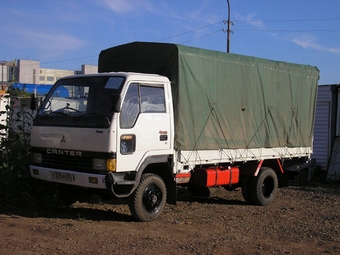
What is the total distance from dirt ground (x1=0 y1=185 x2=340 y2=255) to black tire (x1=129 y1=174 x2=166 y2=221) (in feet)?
0.54

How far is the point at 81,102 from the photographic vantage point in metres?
7.33

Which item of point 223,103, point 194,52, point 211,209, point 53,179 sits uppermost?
point 194,52

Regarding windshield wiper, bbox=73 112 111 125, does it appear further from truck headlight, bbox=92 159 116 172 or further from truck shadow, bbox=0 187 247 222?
truck shadow, bbox=0 187 247 222

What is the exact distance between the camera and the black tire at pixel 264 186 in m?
9.65

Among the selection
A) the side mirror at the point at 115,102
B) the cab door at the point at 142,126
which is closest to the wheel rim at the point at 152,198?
the cab door at the point at 142,126

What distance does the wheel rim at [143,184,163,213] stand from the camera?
7.41 metres

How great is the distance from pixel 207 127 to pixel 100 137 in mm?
2416

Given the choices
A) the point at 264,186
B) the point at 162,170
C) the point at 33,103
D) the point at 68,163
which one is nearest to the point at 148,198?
the point at 162,170

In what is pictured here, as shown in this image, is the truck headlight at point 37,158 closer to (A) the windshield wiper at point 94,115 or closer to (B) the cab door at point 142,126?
(A) the windshield wiper at point 94,115

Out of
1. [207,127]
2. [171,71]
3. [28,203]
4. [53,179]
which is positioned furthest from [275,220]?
[28,203]

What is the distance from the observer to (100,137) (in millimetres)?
6727

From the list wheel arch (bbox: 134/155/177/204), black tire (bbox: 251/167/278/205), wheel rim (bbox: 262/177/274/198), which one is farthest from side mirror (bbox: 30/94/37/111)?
wheel rim (bbox: 262/177/274/198)

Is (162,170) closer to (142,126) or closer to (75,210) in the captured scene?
(142,126)

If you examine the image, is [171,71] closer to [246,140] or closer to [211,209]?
[246,140]
